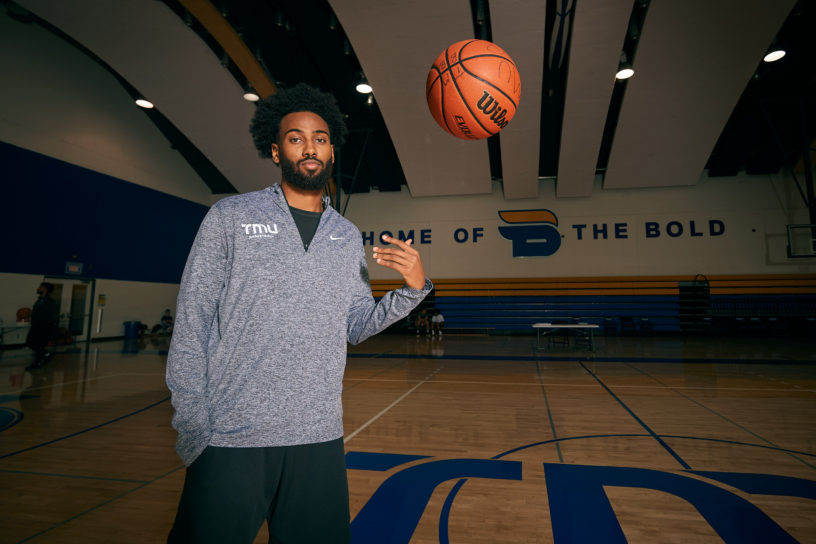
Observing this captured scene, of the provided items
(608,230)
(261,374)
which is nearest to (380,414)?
(261,374)

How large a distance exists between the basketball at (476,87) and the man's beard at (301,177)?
219cm

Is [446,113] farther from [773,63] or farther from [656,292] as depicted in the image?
[656,292]

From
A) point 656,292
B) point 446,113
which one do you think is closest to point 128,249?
point 446,113

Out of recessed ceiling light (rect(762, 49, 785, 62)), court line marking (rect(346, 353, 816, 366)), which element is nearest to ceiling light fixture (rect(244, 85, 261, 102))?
court line marking (rect(346, 353, 816, 366))

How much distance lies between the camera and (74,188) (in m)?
11.5

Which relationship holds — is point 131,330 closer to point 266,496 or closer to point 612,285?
point 266,496

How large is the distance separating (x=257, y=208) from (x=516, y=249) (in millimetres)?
14389

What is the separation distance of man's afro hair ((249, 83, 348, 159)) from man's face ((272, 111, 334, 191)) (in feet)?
0.26

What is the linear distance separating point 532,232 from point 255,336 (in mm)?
14682

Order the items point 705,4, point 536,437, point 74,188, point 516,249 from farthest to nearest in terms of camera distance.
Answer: point 516,249
point 74,188
point 705,4
point 536,437

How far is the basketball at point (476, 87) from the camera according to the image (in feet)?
10.6

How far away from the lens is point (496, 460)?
286 centimetres

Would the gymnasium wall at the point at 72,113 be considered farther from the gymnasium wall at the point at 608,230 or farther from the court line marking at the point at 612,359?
the court line marking at the point at 612,359

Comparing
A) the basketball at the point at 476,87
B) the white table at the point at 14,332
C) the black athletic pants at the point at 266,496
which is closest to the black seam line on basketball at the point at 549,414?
the black athletic pants at the point at 266,496
